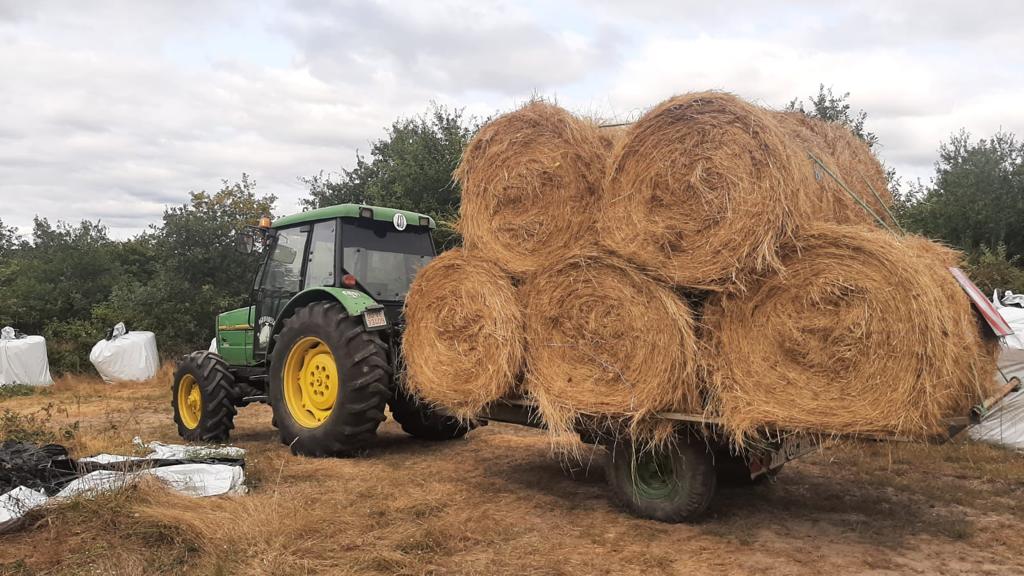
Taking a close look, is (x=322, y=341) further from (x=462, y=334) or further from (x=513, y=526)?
(x=513, y=526)

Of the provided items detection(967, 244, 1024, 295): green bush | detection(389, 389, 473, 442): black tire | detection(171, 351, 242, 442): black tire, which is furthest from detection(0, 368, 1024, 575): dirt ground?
detection(967, 244, 1024, 295): green bush

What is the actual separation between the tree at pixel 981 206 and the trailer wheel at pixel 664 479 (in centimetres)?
901

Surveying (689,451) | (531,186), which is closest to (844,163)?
(531,186)

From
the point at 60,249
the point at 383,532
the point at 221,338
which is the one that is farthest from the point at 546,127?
the point at 60,249

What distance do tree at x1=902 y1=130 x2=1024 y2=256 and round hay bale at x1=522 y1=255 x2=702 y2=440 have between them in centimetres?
916

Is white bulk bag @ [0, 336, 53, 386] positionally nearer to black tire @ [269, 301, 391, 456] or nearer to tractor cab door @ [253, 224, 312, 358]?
tractor cab door @ [253, 224, 312, 358]

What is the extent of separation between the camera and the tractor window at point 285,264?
6.74 meters

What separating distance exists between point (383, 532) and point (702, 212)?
8.06 feet

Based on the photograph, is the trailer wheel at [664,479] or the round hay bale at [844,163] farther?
the round hay bale at [844,163]

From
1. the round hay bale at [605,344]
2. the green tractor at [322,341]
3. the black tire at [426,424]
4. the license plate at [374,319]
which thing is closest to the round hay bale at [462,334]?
the round hay bale at [605,344]

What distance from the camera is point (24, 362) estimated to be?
12891 mm

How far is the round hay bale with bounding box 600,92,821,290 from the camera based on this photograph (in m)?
3.65

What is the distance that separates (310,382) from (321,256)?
1.18 metres

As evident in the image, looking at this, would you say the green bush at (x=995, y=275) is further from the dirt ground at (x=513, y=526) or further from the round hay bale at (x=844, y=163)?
the round hay bale at (x=844, y=163)
